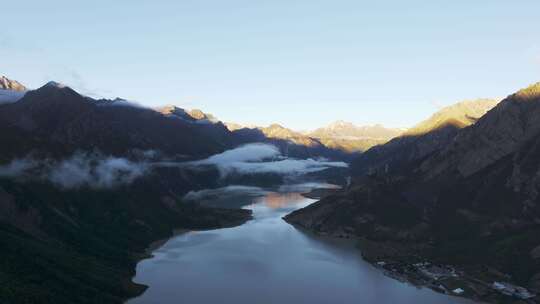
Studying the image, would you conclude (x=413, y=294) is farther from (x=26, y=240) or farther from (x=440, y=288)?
(x=26, y=240)

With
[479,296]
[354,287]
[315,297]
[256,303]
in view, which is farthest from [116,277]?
[479,296]

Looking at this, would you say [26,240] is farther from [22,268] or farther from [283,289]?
[283,289]

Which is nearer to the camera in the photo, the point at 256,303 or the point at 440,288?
the point at 256,303

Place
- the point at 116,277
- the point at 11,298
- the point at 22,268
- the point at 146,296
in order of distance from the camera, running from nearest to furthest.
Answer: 1. the point at 11,298
2. the point at 22,268
3. the point at 146,296
4. the point at 116,277

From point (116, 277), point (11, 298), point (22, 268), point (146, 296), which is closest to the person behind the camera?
point (11, 298)

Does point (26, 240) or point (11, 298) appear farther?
point (26, 240)

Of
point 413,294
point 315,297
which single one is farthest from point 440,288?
point 315,297

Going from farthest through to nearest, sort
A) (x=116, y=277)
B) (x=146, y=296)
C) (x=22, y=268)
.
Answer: (x=116, y=277) → (x=146, y=296) → (x=22, y=268)

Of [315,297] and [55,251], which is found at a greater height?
[55,251]

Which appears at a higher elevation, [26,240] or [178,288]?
[26,240]
